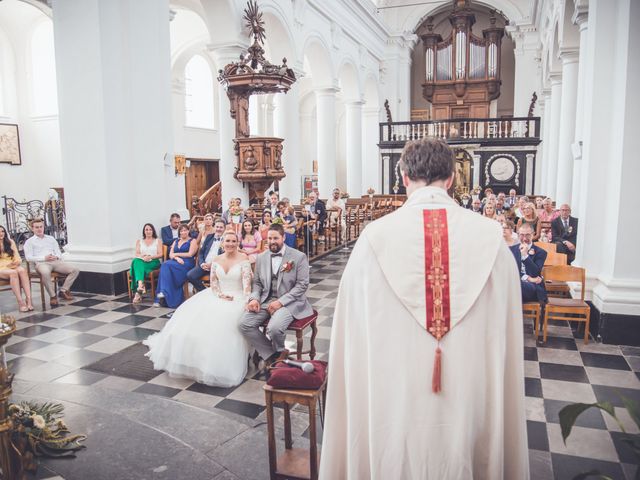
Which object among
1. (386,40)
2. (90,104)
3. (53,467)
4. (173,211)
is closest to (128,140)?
(90,104)

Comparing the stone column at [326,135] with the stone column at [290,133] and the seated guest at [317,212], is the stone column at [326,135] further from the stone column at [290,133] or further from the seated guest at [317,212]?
the seated guest at [317,212]

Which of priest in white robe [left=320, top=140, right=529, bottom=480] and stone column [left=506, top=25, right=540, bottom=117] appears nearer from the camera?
priest in white robe [left=320, top=140, right=529, bottom=480]

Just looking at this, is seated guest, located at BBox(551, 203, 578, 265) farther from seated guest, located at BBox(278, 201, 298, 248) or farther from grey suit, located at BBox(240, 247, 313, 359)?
grey suit, located at BBox(240, 247, 313, 359)

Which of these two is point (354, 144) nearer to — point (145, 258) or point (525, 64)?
point (525, 64)

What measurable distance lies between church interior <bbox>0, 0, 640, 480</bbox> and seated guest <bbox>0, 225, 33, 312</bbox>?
80 millimetres

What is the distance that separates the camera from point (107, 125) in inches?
299

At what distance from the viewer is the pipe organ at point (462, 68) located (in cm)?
2241

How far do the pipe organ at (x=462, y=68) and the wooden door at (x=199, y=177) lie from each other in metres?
10.2

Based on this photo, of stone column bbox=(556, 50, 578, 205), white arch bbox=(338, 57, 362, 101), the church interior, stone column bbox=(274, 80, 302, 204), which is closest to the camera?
the church interior

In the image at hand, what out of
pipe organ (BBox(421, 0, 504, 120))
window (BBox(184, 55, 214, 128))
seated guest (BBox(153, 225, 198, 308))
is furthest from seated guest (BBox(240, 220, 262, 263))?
pipe organ (BBox(421, 0, 504, 120))

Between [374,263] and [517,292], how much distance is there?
542 millimetres

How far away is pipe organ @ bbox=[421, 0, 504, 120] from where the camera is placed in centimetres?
2241

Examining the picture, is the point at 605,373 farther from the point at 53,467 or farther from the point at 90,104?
the point at 90,104

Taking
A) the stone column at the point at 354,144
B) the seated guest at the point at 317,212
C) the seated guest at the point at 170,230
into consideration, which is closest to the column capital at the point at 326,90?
the stone column at the point at 354,144
